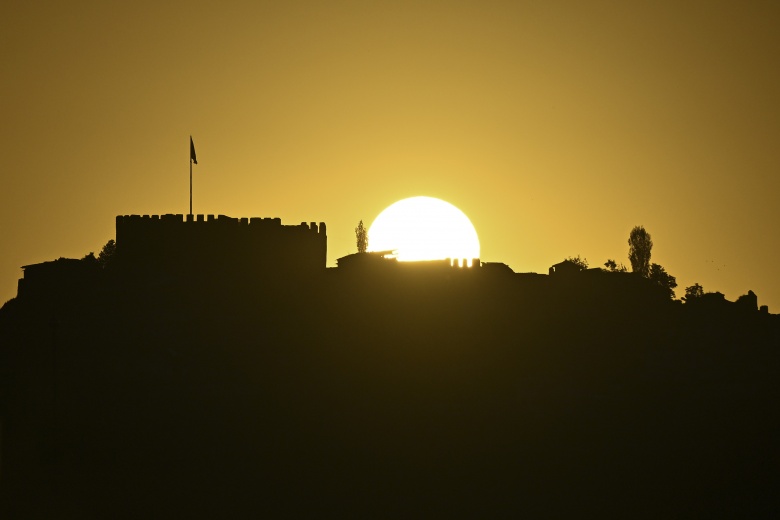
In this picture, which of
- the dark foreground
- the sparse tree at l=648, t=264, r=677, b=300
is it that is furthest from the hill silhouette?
the sparse tree at l=648, t=264, r=677, b=300

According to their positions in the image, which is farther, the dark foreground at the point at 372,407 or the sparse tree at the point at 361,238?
the sparse tree at the point at 361,238

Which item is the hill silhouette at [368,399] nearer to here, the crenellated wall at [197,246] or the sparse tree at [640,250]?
the crenellated wall at [197,246]

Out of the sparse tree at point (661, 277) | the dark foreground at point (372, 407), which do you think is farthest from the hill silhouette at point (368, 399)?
the sparse tree at point (661, 277)

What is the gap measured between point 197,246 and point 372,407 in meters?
12.5

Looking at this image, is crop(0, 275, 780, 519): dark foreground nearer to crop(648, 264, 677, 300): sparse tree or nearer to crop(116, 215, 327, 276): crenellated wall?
crop(116, 215, 327, 276): crenellated wall

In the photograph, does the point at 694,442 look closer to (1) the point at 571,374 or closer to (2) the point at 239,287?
(1) the point at 571,374

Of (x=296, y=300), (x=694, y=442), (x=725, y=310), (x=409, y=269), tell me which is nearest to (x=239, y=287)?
(x=296, y=300)

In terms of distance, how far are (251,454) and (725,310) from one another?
Answer: 41.7 m

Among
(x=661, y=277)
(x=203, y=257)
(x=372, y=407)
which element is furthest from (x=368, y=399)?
(x=661, y=277)

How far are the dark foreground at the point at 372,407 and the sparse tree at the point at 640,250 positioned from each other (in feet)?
94.2

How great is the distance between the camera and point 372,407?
66.1 meters

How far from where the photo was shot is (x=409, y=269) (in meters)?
74.6

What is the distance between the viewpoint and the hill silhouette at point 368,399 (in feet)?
184

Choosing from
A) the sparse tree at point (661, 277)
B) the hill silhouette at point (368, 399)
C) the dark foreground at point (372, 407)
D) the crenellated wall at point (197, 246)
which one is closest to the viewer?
the dark foreground at point (372, 407)
